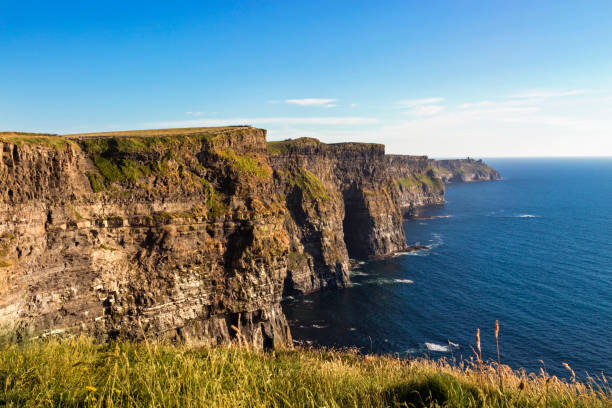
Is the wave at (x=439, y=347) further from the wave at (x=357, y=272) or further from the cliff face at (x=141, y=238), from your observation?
the wave at (x=357, y=272)

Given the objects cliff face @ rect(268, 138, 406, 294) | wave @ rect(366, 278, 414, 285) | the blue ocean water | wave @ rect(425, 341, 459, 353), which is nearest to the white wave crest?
wave @ rect(425, 341, 459, 353)

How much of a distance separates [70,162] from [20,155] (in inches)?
211

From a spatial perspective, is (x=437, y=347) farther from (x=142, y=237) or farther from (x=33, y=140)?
(x=33, y=140)

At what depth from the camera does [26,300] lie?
115 ft

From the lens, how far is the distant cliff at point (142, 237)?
118ft

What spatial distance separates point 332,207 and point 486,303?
4575 cm

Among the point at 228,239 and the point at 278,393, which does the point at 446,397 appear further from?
the point at 228,239

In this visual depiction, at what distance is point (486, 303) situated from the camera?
244 ft

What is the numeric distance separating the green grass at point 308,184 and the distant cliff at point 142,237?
29815 mm

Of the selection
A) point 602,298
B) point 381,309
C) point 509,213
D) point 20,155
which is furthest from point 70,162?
point 509,213

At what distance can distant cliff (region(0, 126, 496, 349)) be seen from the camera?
1412 inches

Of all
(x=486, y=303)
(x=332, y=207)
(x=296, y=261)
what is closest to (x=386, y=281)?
(x=486, y=303)

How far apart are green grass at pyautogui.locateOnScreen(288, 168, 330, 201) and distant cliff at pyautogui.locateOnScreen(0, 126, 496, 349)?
29815 mm

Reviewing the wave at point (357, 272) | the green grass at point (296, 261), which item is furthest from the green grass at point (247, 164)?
the wave at point (357, 272)
